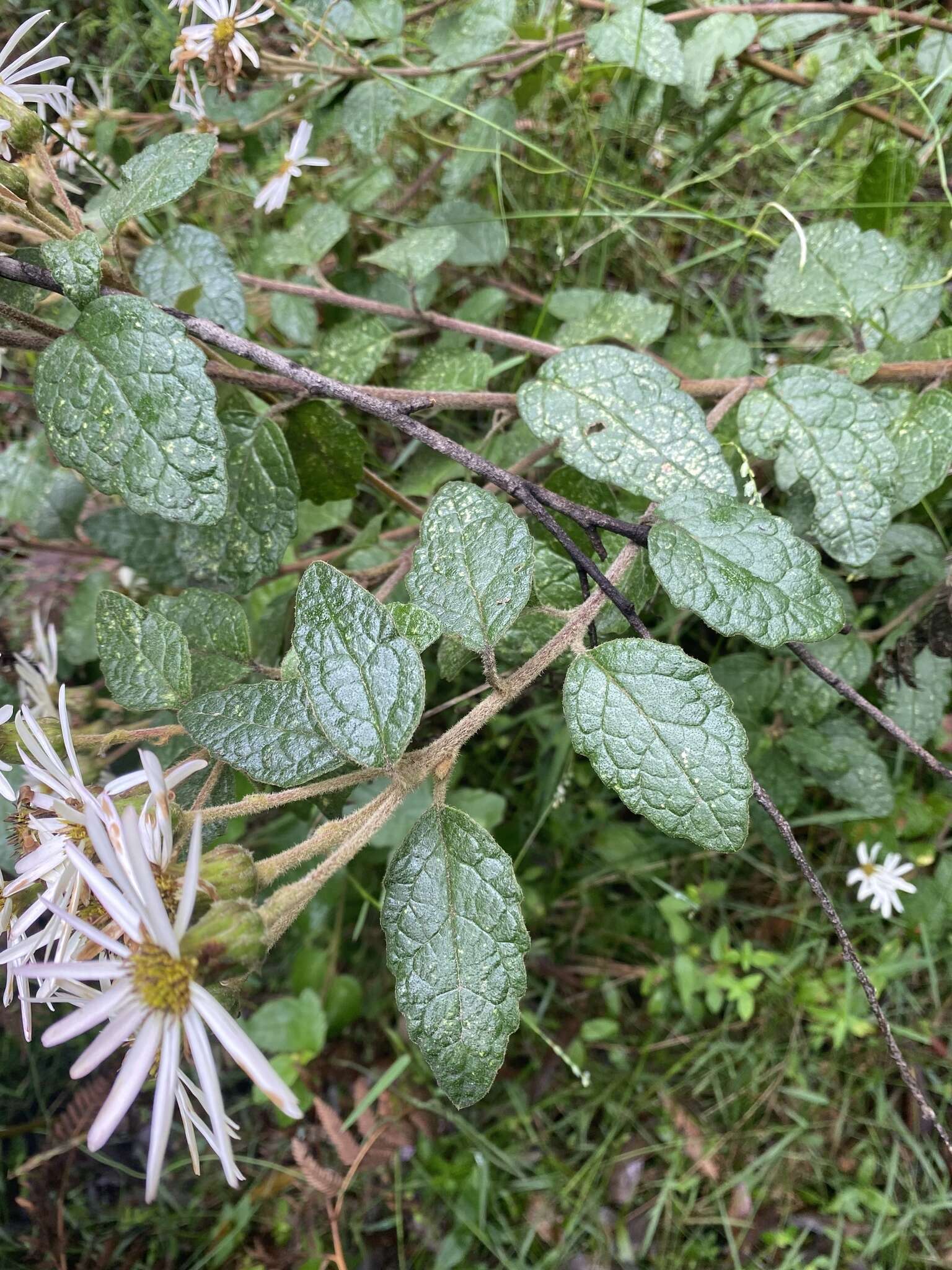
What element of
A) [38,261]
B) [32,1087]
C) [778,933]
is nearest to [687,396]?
[38,261]

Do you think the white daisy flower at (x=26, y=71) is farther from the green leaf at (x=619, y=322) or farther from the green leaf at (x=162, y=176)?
the green leaf at (x=619, y=322)

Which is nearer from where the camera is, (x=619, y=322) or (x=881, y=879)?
(x=619, y=322)

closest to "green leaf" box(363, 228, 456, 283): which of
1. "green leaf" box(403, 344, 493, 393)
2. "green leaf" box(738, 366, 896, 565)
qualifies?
"green leaf" box(403, 344, 493, 393)

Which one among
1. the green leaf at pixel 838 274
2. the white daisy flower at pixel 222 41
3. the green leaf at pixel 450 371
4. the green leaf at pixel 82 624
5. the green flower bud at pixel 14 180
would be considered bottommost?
the green leaf at pixel 82 624

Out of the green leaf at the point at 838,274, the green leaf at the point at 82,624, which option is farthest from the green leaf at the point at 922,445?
the green leaf at the point at 82,624

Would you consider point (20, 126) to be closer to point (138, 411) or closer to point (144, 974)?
point (138, 411)

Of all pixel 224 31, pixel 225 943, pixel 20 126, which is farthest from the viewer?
pixel 224 31

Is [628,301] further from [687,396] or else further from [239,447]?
[239,447]

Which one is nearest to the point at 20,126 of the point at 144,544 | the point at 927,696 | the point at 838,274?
the point at 144,544
